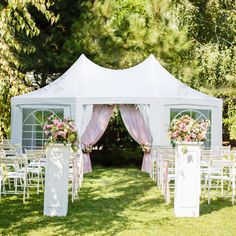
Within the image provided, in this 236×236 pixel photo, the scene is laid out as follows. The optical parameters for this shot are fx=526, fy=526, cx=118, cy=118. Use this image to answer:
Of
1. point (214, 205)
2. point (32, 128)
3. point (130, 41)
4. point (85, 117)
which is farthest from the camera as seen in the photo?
point (130, 41)

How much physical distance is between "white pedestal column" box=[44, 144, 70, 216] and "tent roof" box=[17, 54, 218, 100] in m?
5.73

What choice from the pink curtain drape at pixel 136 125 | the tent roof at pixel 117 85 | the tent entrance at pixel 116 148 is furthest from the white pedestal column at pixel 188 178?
the tent entrance at pixel 116 148

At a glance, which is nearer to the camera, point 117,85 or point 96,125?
point 117,85

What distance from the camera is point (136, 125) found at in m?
13.8

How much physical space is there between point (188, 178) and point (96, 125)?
672 cm

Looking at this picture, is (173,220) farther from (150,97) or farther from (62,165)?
(150,97)

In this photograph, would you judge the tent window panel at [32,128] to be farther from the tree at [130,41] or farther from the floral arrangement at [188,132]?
the floral arrangement at [188,132]

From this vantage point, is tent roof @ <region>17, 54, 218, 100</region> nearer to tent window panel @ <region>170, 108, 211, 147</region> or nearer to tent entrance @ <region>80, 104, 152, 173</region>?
tent window panel @ <region>170, 108, 211, 147</region>

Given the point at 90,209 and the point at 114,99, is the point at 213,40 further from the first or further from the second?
the point at 90,209

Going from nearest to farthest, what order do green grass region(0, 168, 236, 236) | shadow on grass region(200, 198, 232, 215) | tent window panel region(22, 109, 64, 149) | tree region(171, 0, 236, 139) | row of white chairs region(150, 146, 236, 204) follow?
green grass region(0, 168, 236, 236) → shadow on grass region(200, 198, 232, 215) → row of white chairs region(150, 146, 236, 204) → tent window panel region(22, 109, 64, 149) → tree region(171, 0, 236, 139)

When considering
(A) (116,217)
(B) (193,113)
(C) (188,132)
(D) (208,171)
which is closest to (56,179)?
(A) (116,217)

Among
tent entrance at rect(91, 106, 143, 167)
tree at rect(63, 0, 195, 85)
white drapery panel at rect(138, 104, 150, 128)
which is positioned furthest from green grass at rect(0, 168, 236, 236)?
tree at rect(63, 0, 195, 85)

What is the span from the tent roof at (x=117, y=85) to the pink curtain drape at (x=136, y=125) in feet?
2.45

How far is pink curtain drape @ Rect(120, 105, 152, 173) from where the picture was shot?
13.5 metres
